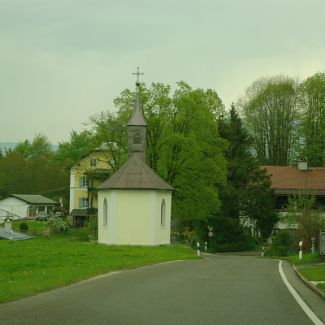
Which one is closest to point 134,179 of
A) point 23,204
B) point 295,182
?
point 295,182

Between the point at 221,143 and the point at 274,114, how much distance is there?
21.5 metres

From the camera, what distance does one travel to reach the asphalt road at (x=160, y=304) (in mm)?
10398

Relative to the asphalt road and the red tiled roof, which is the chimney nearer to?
the red tiled roof

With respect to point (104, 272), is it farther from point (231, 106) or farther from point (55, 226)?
point (231, 106)

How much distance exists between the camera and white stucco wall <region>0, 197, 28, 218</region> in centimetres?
9625

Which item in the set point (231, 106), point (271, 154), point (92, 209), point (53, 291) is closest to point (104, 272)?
point (53, 291)

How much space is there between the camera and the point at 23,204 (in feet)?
318

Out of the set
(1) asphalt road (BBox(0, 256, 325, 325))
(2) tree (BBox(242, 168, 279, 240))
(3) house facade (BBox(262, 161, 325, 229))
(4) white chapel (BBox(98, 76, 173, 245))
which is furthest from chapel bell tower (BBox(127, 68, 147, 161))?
(1) asphalt road (BBox(0, 256, 325, 325))

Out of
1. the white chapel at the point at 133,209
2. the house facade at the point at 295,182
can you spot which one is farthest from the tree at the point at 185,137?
the house facade at the point at 295,182

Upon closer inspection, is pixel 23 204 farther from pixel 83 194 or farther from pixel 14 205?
pixel 83 194

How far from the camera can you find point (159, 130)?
52.7 metres

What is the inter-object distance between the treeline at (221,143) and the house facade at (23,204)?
106 ft

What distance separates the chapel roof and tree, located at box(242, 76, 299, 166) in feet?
105

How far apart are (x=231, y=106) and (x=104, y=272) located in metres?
49.2
